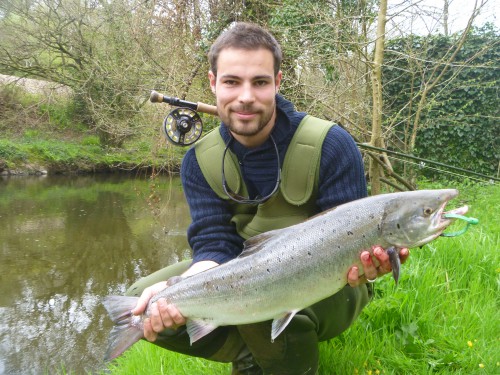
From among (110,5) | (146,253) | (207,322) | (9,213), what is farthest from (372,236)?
(110,5)

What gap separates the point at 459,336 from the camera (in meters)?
2.85

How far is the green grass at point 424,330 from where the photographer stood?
265 centimetres

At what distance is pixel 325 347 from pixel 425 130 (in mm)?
9520

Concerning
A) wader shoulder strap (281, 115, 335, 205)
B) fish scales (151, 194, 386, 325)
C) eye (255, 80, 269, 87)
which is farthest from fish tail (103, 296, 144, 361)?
eye (255, 80, 269, 87)

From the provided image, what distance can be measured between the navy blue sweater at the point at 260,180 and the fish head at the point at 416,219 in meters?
0.58

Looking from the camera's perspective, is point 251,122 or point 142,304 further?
point 251,122

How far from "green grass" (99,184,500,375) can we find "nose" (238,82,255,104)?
1.54 m

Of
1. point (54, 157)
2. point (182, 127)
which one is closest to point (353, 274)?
point (182, 127)

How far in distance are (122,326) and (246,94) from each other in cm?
142

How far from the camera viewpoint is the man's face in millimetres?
2752

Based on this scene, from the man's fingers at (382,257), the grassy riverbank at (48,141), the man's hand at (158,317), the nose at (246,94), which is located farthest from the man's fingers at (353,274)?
the grassy riverbank at (48,141)

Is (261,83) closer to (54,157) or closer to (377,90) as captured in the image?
(377,90)

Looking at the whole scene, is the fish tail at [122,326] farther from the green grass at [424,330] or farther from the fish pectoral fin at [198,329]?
the green grass at [424,330]

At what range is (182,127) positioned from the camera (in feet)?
11.5
